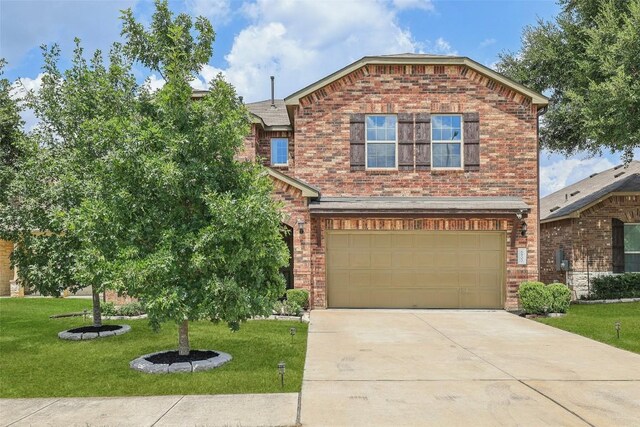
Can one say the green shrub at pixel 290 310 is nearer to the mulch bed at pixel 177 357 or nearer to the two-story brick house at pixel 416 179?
the two-story brick house at pixel 416 179

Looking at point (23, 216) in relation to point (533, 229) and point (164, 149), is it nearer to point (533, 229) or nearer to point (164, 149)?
point (164, 149)

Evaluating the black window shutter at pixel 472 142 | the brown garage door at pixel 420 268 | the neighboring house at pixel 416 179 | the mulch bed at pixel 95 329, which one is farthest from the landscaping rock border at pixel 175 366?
the black window shutter at pixel 472 142

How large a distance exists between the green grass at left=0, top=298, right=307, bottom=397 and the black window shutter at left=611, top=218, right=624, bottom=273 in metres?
13.7

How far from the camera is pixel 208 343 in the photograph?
11133 mm

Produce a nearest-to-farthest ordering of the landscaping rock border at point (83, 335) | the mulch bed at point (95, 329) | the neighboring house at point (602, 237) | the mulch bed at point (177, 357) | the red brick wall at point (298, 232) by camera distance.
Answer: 1. the mulch bed at point (177, 357)
2. the landscaping rock border at point (83, 335)
3. the mulch bed at point (95, 329)
4. the red brick wall at point (298, 232)
5. the neighboring house at point (602, 237)

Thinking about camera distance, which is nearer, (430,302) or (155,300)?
(155,300)

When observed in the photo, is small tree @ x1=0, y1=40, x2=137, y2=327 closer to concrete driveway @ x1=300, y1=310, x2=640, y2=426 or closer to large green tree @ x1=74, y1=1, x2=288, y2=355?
large green tree @ x1=74, y1=1, x2=288, y2=355

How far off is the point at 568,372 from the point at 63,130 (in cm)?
1223

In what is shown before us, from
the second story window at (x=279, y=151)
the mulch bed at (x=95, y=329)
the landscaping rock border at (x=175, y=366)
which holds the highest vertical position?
the second story window at (x=279, y=151)

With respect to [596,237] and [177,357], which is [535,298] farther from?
[177,357]

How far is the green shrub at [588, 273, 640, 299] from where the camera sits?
19.5 meters

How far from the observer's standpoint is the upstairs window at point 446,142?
677 inches

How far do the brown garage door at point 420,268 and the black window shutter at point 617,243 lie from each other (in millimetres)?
6540

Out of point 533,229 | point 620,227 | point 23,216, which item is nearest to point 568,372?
point 533,229
